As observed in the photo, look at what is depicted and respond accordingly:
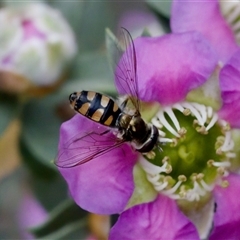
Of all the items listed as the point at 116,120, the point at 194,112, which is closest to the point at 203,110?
the point at 194,112

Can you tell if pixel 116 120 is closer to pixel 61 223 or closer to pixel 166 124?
pixel 166 124

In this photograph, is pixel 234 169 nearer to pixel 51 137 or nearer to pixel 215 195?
pixel 215 195

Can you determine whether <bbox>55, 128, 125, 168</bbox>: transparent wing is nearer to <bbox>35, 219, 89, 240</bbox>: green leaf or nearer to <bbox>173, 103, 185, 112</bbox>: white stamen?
<bbox>173, 103, 185, 112</bbox>: white stamen

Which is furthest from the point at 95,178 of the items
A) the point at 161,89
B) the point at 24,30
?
the point at 24,30

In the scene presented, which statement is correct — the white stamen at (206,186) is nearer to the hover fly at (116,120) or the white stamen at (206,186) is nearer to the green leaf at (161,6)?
the hover fly at (116,120)

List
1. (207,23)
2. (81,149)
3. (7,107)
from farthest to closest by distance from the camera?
(7,107), (207,23), (81,149)

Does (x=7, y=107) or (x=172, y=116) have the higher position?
(x=172, y=116)

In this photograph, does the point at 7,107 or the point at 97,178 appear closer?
the point at 97,178
